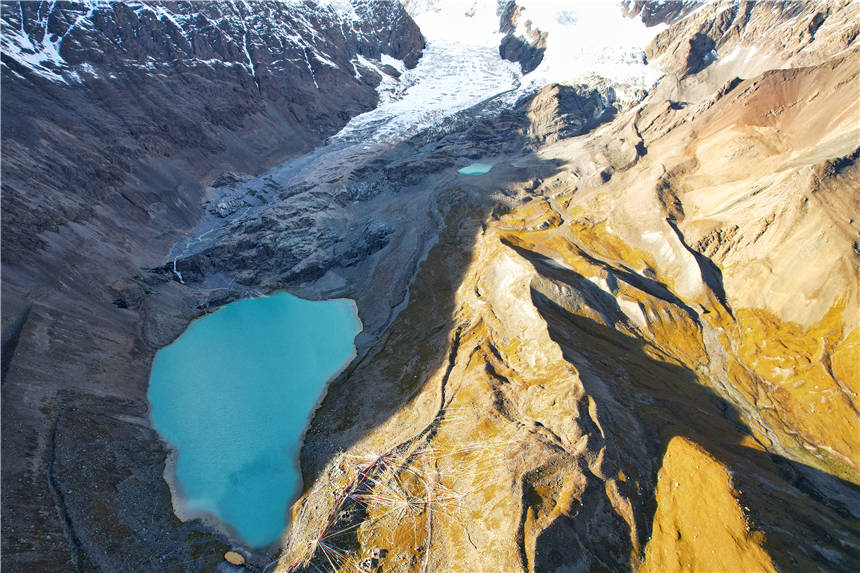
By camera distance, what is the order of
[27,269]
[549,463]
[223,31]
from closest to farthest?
1. [549,463]
2. [27,269]
3. [223,31]

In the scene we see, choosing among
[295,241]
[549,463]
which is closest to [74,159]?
[295,241]

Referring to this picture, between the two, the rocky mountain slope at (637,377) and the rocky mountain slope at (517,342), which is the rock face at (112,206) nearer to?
the rocky mountain slope at (517,342)

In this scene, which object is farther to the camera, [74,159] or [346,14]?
[346,14]

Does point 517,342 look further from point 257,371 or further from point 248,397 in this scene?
point 257,371

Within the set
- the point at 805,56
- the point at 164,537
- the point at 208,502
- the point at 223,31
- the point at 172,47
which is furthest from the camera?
the point at 223,31

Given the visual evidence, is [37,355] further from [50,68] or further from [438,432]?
[50,68]

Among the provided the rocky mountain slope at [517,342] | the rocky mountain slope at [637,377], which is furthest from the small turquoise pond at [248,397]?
the rocky mountain slope at [637,377]

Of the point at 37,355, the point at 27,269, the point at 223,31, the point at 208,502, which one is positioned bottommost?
the point at 208,502
